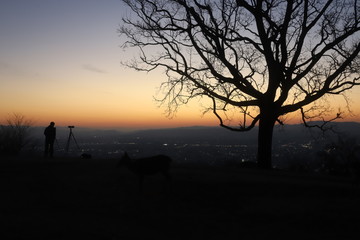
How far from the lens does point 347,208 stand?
36.2 ft

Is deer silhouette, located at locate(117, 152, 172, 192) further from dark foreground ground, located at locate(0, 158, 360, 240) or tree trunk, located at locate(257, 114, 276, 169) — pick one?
tree trunk, located at locate(257, 114, 276, 169)

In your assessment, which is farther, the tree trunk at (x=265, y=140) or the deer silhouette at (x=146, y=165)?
the tree trunk at (x=265, y=140)

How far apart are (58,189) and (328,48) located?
58.2ft

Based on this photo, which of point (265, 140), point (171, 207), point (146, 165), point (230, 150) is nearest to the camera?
point (171, 207)

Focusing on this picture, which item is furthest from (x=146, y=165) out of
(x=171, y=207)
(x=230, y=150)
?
(x=230, y=150)

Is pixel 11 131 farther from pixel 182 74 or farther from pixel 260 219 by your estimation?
pixel 260 219

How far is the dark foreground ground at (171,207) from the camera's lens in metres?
8.49

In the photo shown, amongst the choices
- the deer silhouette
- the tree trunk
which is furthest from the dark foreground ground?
the tree trunk

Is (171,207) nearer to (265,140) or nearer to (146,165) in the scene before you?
(146,165)

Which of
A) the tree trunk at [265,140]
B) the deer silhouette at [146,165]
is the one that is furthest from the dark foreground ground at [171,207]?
the tree trunk at [265,140]

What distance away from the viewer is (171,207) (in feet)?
35.2

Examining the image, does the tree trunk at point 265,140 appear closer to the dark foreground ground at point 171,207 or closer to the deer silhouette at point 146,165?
the dark foreground ground at point 171,207

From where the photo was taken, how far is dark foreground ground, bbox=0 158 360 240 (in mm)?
8492

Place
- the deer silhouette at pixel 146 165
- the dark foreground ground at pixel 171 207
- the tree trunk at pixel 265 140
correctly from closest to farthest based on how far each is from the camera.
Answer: the dark foreground ground at pixel 171 207 → the deer silhouette at pixel 146 165 → the tree trunk at pixel 265 140
